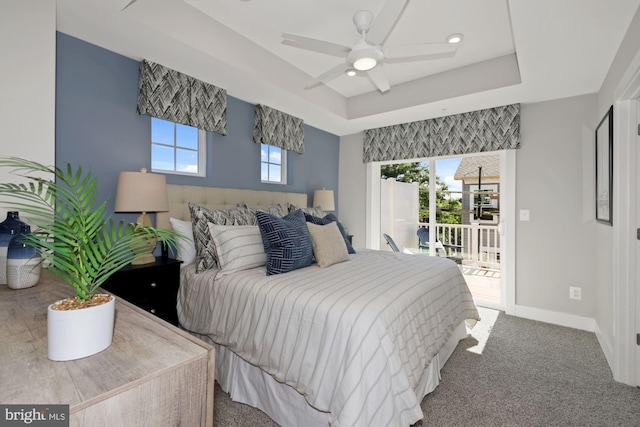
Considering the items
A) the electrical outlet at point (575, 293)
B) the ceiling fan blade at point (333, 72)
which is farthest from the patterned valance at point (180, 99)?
the electrical outlet at point (575, 293)

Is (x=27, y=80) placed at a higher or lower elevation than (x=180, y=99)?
lower

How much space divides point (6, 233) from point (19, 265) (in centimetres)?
28

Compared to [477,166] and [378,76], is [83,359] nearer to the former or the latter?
[378,76]

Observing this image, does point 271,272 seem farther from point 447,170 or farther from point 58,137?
point 447,170

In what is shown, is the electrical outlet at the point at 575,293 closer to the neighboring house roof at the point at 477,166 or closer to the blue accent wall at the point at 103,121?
the neighboring house roof at the point at 477,166

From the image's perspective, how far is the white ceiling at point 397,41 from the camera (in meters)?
1.98

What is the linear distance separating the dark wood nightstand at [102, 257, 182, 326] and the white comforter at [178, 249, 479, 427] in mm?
81

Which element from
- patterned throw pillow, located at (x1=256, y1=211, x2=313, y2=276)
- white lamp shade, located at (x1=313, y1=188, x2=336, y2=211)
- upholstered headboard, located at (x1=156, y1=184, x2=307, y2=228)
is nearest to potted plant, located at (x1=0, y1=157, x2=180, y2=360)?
patterned throw pillow, located at (x1=256, y1=211, x2=313, y2=276)

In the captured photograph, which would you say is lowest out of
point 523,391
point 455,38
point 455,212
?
point 523,391

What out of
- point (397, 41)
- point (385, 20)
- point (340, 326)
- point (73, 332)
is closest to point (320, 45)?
point (385, 20)

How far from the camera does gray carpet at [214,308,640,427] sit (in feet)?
5.68

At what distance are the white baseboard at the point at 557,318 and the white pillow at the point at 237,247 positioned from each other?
3.06m

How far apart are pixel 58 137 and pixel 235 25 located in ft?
5.24

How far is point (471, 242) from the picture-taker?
4223 mm
